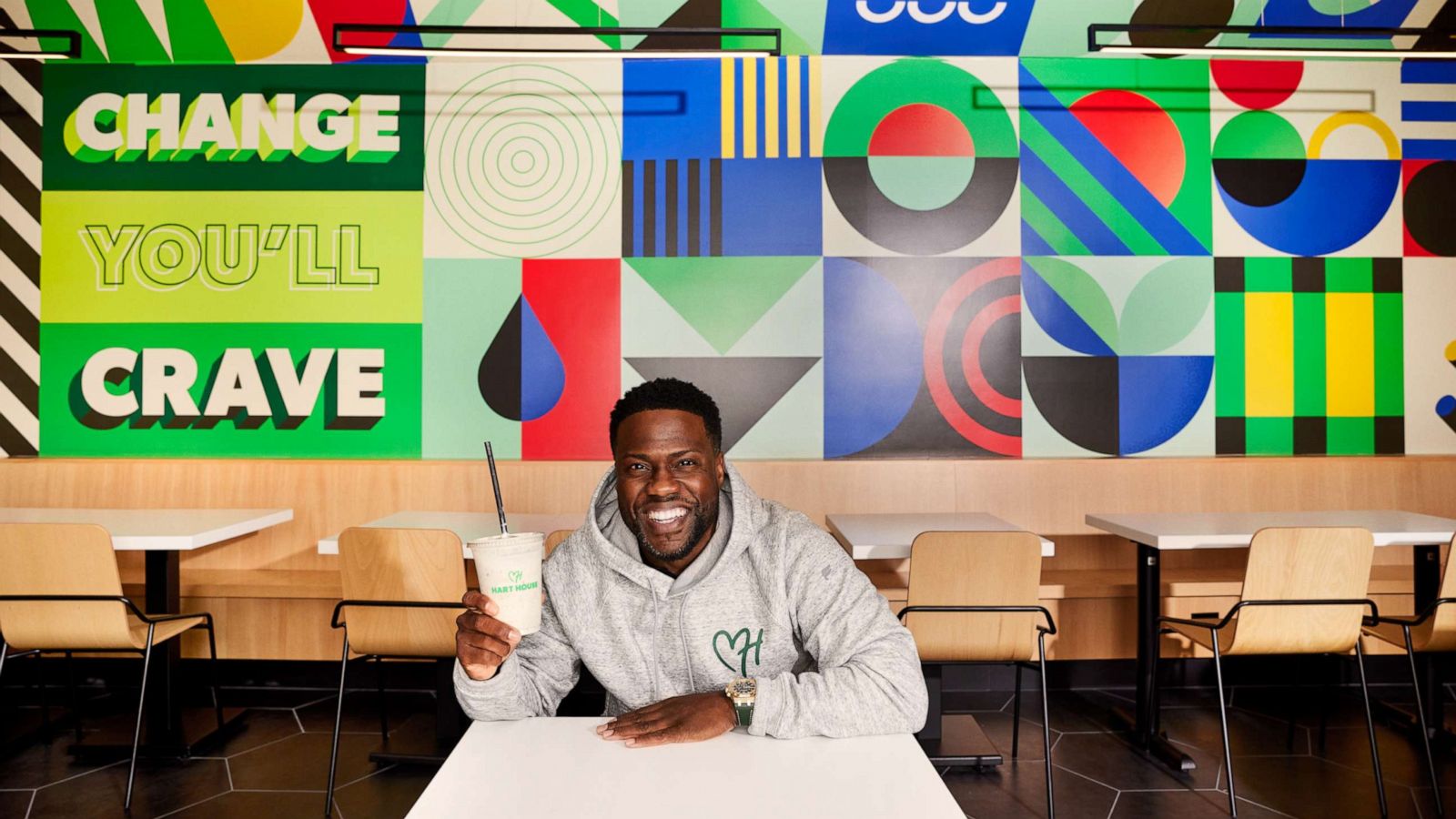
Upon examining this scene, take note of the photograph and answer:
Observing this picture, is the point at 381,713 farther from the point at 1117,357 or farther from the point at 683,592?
the point at 1117,357

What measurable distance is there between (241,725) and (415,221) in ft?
7.86

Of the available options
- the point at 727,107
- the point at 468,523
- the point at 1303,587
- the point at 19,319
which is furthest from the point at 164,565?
the point at 1303,587

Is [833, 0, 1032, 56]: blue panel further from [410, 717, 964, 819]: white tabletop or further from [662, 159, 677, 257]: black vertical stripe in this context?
[410, 717, 964, 819]: white tabletop

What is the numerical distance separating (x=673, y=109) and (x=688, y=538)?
128 inches

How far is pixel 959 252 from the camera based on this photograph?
4219 mm

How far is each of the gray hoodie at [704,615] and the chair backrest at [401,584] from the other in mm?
1267

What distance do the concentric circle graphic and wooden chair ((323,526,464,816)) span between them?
1949 mm

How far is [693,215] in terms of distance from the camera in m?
4.20

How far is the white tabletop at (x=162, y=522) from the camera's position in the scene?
2.89m

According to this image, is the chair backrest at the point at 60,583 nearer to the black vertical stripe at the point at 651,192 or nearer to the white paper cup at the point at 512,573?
the white paper cup at the point at 512,573

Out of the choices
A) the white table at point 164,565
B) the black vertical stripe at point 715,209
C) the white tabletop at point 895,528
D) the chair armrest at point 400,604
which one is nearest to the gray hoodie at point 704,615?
the chair armrest at point 400,604

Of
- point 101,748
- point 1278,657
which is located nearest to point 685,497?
point 101,748

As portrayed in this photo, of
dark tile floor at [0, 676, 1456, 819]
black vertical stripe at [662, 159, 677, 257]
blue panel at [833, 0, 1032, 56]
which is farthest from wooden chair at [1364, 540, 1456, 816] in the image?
black vertical stripe at [662, 159, 677, 257]

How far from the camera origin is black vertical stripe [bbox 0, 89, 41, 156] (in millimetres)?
4180
